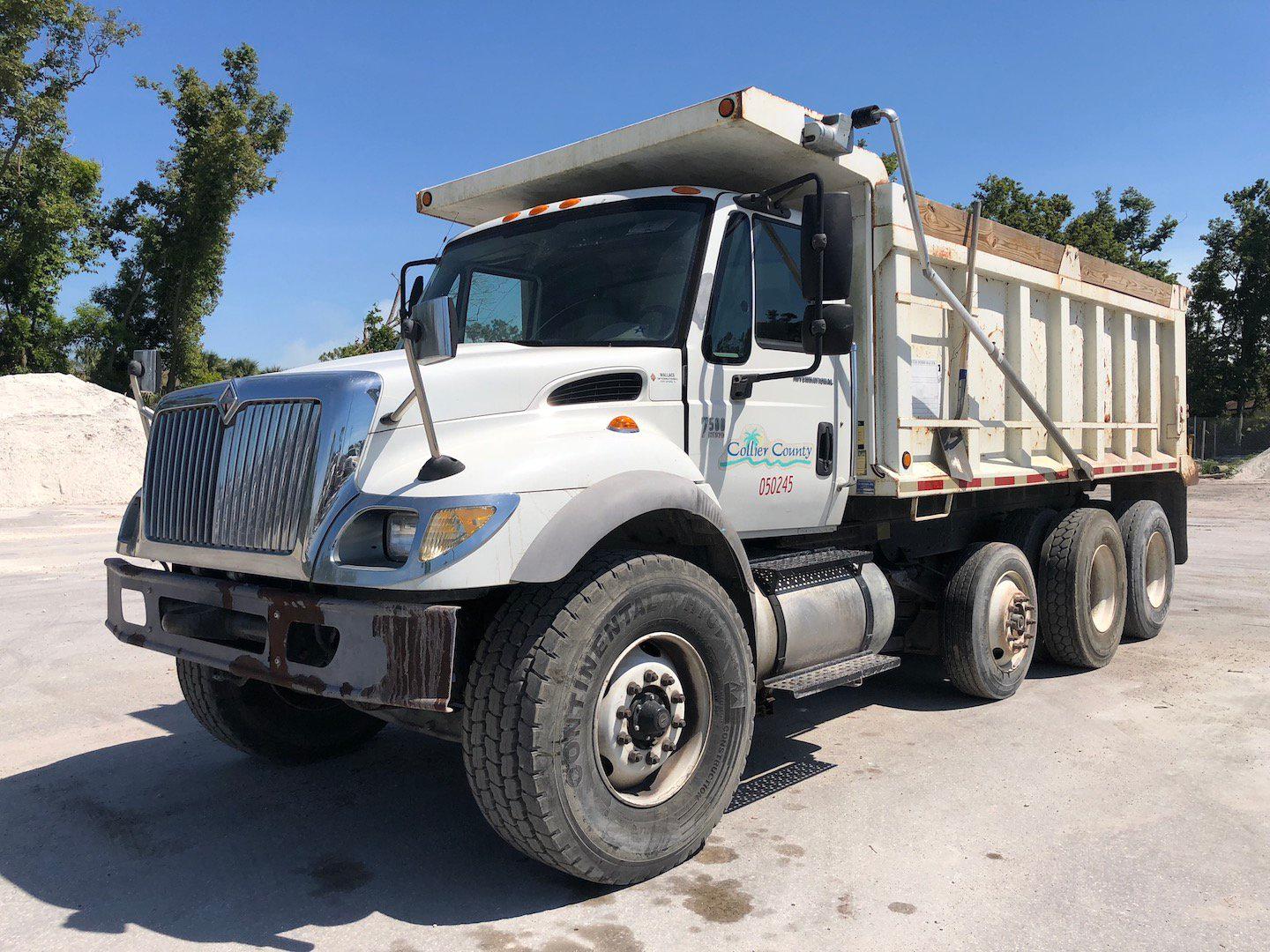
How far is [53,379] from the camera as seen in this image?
26.7 m

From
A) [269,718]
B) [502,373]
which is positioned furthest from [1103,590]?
[269,718]

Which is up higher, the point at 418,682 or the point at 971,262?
the point at 971,262

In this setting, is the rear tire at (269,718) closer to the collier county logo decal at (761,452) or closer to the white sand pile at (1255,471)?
the collier county logo decal at (761,452)

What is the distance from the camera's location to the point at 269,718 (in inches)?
184

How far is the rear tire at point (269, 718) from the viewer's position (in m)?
4.47

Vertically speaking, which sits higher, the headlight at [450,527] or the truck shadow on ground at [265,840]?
the headlight at [450,527]

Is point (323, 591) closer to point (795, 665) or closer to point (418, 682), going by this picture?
point (418, 682)

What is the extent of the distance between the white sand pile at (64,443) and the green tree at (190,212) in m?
5.59

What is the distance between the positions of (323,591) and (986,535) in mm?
5045

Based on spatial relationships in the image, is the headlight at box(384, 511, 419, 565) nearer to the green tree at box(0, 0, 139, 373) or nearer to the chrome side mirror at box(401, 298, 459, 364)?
the chrome side mirror at box(401, 298, 459, 364)

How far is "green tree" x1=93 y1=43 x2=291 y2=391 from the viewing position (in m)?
31.2

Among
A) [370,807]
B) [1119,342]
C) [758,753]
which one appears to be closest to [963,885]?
[758,753]

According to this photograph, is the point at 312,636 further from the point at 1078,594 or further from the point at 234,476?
the point at 1078,594

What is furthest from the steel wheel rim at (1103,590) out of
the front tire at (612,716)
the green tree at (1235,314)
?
the green tree at (1235,314)
